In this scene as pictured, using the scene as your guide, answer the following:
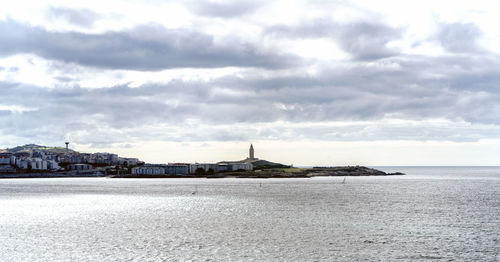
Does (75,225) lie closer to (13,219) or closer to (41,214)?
(13,219)

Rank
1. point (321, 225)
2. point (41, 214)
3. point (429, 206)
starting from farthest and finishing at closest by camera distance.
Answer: point (429, 206)
point (41, 214)
point (321, 225)

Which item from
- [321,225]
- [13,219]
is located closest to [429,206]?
[321,225]

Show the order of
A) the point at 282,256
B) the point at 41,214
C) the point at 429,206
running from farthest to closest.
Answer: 1. the point at 429,206
2. the point at 41,214
3. the point at 282,256

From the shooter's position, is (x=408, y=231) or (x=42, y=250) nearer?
(x=42, y=250)

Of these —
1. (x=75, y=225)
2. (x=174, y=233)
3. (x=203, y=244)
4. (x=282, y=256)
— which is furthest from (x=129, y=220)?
(x=282, y=256)

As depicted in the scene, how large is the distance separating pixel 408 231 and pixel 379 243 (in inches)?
316

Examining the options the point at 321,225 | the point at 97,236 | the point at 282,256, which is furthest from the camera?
the point at 321,225

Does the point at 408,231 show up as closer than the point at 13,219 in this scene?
Yes

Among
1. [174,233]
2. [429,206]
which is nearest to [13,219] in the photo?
[174,233]

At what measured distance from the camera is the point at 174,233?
46.6 m

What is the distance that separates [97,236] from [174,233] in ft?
22.2

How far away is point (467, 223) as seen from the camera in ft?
176

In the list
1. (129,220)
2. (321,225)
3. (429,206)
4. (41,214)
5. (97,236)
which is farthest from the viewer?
(429,206)

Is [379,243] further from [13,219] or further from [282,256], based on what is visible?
[13,219]
